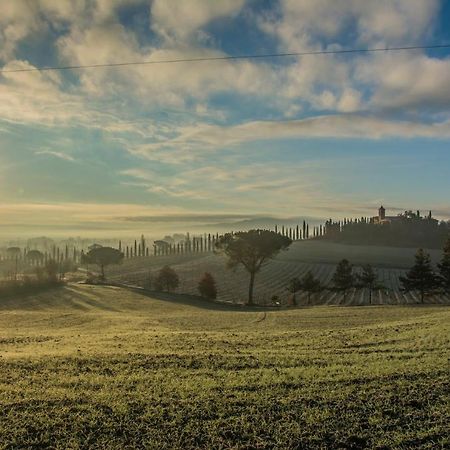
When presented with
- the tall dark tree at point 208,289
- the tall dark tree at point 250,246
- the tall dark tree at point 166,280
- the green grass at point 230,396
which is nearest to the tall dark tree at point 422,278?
the tall dark tree at point 250,246

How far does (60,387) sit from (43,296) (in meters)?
70.9

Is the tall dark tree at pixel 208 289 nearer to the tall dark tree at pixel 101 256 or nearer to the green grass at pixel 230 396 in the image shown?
the tall dark tree at pixel 101 256

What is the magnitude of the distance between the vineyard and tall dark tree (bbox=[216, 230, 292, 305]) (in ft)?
10.9

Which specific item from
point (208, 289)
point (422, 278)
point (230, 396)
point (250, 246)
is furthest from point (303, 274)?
point (230, 396)

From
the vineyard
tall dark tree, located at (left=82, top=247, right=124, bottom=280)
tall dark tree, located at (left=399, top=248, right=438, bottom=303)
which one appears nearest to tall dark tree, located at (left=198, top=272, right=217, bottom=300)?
the vineyard

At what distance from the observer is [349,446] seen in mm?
9289

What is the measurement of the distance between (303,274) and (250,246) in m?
54.5

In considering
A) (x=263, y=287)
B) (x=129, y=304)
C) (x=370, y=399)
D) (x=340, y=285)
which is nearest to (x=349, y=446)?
(x=370, y=399)

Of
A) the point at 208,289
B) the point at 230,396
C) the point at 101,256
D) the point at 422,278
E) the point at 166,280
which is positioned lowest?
the point at 208,289

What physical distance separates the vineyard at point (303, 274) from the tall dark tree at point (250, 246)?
334 cm

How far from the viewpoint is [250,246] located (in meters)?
83.7

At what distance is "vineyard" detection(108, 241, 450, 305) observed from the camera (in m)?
95.5

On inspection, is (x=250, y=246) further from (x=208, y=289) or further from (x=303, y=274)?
Answer: (x=303, y=274)

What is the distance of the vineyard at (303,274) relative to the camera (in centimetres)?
9550
